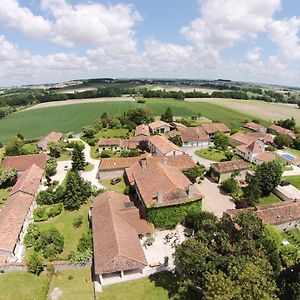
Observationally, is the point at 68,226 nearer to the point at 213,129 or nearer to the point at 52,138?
the point at 52,138

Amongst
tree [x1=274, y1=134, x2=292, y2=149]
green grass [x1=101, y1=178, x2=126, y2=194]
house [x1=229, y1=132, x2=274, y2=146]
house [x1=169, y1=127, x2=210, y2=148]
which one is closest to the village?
green grass [x1=101, y1=178, x2=126, y2=194]

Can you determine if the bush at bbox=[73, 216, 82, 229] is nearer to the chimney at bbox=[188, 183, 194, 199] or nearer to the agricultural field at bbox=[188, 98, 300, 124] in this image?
the chimney at bbox=[188, 183, 194, 199]

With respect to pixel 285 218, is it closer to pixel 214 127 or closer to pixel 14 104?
pixel 214 127

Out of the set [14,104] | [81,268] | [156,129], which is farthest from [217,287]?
[14,104]

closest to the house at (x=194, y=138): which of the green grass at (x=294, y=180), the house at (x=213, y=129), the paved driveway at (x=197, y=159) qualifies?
the paved driveway at (x=197, y=159)

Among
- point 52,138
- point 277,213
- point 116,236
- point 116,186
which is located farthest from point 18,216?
point 52,138
